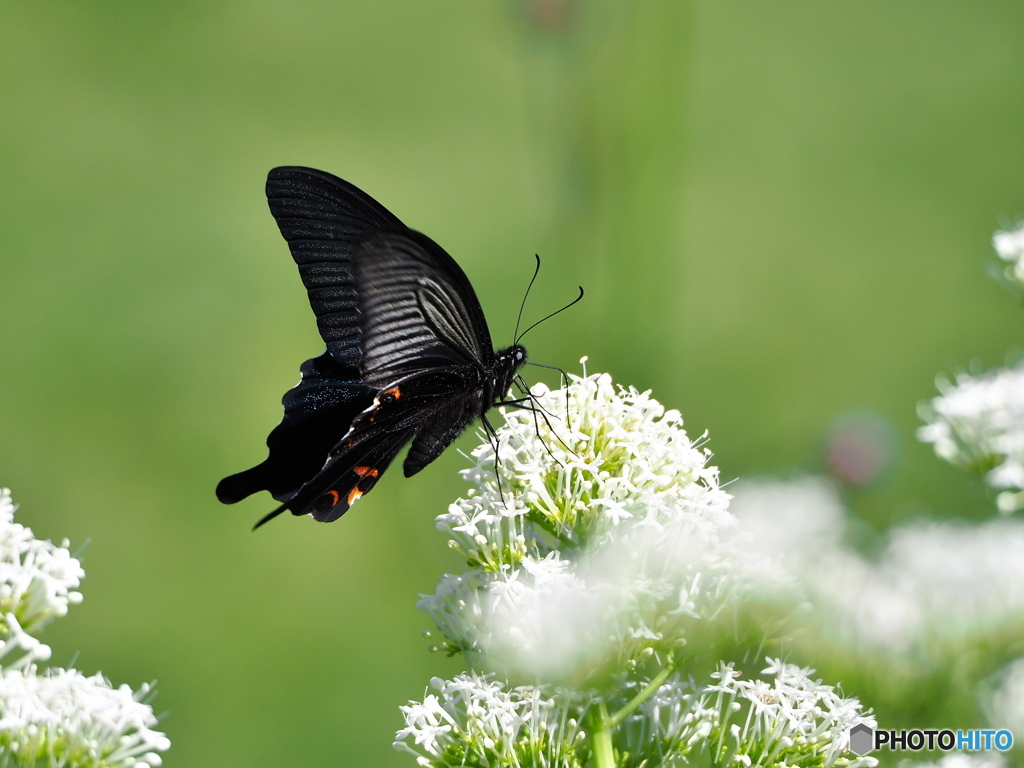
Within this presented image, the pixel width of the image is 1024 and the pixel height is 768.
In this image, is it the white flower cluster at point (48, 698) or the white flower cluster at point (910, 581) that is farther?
the white flower cluster at point (910, 581)

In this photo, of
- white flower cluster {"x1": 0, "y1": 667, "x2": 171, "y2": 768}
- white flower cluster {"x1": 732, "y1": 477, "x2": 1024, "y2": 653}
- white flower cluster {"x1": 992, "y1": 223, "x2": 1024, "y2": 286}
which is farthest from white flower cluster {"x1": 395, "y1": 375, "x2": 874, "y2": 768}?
white flower cluster {"x1": 992, "y1": 223, "x2": 1024, "y2": 286}

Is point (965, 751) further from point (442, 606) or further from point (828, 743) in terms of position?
point (442, 606)

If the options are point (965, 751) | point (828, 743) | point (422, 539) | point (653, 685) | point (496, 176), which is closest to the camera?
point (653, 685)

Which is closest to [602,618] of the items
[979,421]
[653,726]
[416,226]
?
[653,726]

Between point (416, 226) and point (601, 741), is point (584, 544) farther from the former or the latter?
point (416, 226)

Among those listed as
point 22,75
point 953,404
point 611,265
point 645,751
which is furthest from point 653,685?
point 22,75

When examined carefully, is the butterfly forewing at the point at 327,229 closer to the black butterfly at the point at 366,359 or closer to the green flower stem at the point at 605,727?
the black butterfly at the point at 366,359

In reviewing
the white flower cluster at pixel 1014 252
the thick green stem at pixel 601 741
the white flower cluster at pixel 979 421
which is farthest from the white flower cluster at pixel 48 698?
the white flower cluster at pixel 1014 252
